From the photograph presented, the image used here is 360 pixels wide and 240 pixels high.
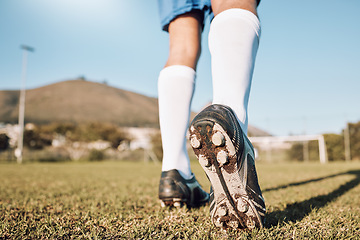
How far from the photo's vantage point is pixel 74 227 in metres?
0.91

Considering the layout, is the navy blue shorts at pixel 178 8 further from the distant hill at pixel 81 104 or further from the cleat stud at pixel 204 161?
the distant hill at pixel 81 104

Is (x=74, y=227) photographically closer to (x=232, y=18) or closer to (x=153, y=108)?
(x=232, y=18)

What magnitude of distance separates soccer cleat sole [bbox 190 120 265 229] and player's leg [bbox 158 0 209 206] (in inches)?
15.9

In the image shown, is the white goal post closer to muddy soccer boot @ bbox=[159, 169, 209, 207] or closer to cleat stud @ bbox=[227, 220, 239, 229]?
muddy soccer boot @ bbox=[159, 169, 209, 207]

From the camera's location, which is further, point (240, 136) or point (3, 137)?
point (3, 137)

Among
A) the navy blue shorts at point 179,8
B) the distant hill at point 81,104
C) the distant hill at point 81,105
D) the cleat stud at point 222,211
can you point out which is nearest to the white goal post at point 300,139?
the navy blue shorts at point 179,8

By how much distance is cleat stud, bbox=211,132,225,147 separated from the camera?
674 mm

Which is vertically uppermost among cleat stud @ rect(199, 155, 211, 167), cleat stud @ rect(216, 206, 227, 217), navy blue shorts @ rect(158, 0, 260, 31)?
navy blue shorts @ rect(158, 0, 260, 31)

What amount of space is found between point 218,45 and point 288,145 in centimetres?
1780

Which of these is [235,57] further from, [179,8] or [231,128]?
[179,8]

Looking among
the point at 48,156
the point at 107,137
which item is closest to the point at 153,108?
the point at 107,137

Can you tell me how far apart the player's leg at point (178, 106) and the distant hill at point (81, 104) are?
56633mm

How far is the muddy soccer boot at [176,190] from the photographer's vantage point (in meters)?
1.12

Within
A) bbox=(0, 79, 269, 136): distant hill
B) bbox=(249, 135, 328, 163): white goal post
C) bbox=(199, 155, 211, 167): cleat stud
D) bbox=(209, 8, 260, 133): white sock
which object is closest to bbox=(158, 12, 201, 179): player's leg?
bbox=(209, 8, 260, 133): white sock
